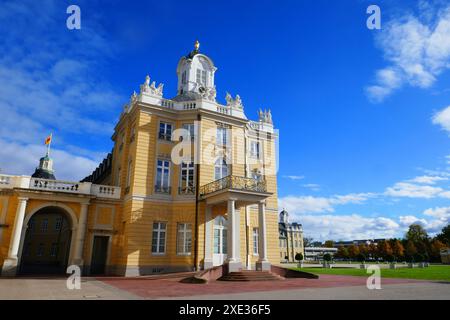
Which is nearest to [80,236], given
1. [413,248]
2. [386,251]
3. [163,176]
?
[163,176]

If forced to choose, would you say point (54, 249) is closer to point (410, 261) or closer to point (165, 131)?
point (165, 131)

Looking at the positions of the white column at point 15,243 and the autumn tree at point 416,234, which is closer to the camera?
the white column at point 15,243

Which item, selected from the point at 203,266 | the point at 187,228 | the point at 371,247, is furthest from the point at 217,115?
the point at 371,247

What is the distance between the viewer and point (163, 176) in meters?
25.1

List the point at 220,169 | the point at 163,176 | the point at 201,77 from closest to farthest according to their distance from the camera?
1. the point at 163,176
2. the point at 220,169
3. the point at 201,77

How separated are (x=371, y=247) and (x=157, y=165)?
111m

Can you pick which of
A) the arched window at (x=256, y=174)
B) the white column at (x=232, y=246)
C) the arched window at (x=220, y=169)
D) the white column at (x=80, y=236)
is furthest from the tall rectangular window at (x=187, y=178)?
the white column at (x=80, y=236)

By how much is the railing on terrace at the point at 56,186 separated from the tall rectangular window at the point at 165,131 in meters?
5.59

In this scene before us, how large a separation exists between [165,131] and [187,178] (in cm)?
422

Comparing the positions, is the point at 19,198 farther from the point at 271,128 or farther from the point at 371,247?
the point at 371,247

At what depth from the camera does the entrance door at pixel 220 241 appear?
78.9 feet

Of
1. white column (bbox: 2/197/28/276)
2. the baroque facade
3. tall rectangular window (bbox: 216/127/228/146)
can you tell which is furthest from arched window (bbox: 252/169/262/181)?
the baroque facade

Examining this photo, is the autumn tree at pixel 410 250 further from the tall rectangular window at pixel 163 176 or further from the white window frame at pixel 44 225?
the white window frame at pixel 44 225

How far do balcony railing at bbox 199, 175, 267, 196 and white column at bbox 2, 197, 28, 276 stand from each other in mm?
12316
